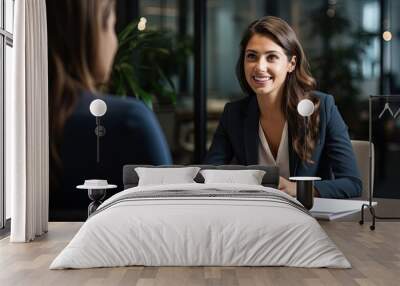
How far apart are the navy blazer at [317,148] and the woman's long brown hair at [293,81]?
8 centimetres

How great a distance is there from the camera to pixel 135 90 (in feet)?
26.0

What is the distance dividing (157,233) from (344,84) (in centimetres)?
373

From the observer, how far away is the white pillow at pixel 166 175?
6.89 m

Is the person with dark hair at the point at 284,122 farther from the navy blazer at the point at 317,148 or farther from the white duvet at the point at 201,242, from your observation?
the white duvet at the point at 201,242

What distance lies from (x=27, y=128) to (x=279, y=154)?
9.17 ft

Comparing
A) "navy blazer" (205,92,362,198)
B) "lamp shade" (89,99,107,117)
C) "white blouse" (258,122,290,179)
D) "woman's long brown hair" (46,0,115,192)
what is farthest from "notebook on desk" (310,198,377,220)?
"woman's long brown hair" (46,0,115,192)

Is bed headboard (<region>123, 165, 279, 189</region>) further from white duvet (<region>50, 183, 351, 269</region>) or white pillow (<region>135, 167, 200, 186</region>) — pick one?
white duvet (<region>50, 183, 351, 269</region>)

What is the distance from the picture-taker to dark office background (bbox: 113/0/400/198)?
306 inches

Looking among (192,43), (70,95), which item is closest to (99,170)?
(70,95)

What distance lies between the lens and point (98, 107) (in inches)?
290

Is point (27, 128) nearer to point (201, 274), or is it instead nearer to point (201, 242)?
point (201, 242)

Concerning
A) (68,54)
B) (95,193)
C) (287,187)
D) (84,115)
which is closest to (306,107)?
(287,187)

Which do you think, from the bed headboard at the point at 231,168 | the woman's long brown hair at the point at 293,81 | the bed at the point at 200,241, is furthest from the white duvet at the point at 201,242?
the woman's long brown hair at the point at 293,81

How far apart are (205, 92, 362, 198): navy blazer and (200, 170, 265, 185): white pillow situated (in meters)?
0.71
